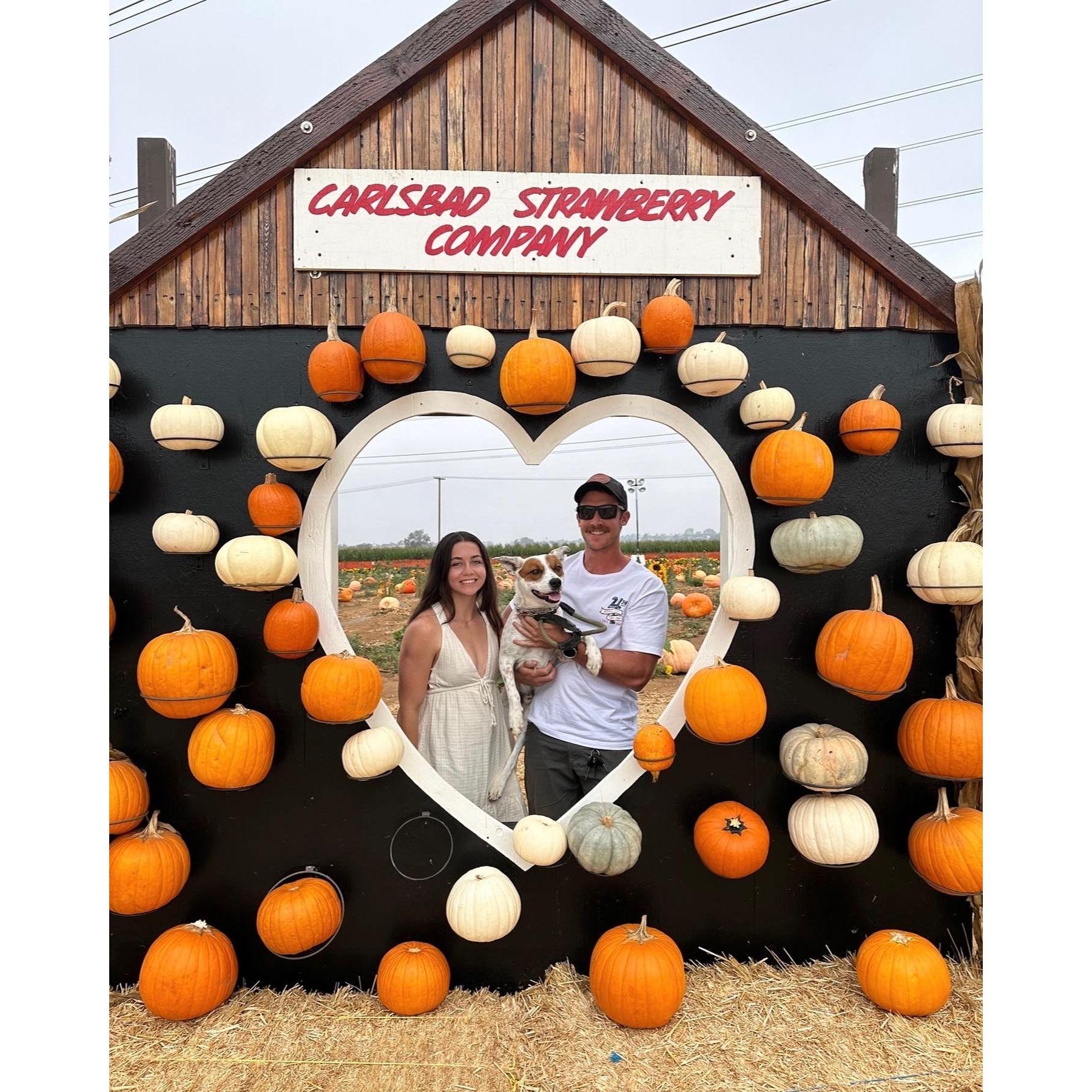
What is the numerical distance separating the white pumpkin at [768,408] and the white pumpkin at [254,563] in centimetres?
250

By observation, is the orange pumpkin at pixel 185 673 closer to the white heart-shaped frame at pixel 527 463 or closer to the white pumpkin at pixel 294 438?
the white heart-shaped frame at pixel 527 463

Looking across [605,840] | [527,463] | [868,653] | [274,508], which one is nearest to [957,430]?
[868,653]

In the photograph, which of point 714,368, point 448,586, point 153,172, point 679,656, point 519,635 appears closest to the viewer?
point 714,368

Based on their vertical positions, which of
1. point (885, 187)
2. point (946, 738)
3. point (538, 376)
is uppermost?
point (885, 187)

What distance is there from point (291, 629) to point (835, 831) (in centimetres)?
291

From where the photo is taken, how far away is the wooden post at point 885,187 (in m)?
3.80

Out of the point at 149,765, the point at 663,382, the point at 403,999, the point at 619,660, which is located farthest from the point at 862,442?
the point at 149,765

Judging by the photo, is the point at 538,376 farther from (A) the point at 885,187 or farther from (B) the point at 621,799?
(A) the point at 885,187

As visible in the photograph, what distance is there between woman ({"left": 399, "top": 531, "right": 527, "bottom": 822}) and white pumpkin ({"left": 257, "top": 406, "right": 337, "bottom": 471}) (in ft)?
4.51

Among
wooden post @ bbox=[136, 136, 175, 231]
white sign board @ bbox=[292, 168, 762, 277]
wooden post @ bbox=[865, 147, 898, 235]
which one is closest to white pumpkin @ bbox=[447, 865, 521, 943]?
white sign board @ bbox=[292, 168, 762, 277]

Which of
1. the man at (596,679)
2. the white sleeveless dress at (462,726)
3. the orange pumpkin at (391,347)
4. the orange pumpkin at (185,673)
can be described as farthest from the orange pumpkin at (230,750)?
the orange pumpkin at (391,347)

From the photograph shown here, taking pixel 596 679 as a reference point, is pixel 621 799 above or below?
below

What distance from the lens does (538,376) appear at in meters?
3.03

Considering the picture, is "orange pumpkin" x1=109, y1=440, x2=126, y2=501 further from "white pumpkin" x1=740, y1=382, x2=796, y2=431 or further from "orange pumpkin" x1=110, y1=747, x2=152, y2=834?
"white pumpkin" x1=740, y1=382, x2=796, y2=431
